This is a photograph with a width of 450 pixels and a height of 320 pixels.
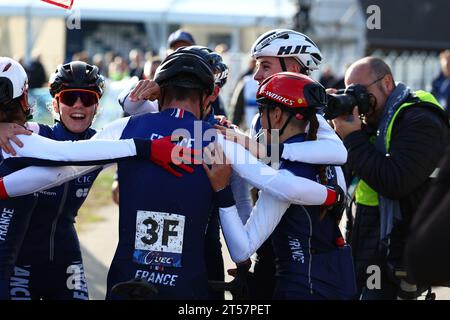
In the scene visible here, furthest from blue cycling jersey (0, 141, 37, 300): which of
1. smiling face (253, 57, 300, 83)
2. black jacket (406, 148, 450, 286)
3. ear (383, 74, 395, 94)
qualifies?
ear (383, 74, 395, 94)

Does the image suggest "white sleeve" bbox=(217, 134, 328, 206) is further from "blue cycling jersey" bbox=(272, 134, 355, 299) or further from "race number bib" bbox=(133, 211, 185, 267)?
"race number bib" bbox=(133, 211, 185, 267)

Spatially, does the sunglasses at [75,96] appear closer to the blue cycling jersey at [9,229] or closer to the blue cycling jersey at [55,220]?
the blue cycling jersey at [55,220]

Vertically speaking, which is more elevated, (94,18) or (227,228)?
(94,18)

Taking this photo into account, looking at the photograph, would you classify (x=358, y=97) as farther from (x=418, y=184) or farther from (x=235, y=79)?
(x=235, y=79)

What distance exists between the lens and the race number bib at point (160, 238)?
146 inches

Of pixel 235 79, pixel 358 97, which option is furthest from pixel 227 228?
pixel 235 79

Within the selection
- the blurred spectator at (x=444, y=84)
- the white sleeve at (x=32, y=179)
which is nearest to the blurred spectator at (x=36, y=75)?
the blurred spectator at (x=444, y=84)

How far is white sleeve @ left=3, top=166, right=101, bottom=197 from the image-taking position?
3.86 meters

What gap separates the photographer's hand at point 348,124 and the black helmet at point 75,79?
145 centimetres

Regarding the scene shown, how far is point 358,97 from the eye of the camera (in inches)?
197

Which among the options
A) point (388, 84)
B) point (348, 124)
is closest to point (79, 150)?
point (348, 124)

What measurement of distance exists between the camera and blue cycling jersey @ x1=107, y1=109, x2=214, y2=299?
4.02ft
